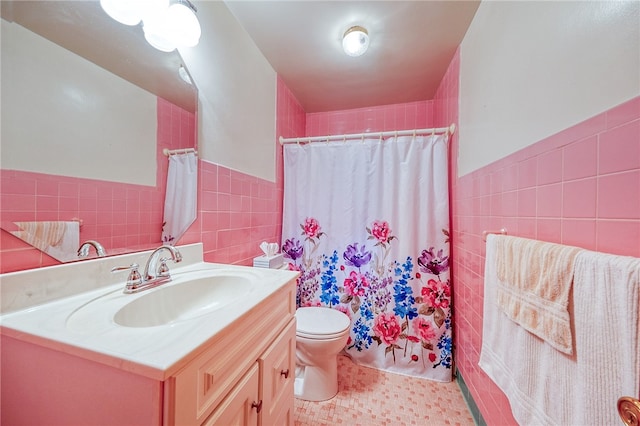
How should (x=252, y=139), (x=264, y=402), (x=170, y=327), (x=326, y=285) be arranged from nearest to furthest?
1. (x=170, y=327)
2. (x=264, y=402)
3. (x=252, y=139)
4. (x=326, y=285)

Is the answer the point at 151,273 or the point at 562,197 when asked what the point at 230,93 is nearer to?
the point at 151,273

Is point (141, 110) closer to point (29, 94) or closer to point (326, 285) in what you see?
point (29, 94)

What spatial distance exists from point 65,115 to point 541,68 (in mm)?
1486

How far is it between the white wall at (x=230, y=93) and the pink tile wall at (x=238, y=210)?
8 cm

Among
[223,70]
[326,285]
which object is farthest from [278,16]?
[326,285]

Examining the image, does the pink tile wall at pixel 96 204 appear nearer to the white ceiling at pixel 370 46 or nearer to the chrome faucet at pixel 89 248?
the chrome faucet at pixel 89 248

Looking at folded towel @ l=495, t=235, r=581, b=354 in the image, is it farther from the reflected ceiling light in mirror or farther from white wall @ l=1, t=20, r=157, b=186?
the reflected ceiling light in mirror

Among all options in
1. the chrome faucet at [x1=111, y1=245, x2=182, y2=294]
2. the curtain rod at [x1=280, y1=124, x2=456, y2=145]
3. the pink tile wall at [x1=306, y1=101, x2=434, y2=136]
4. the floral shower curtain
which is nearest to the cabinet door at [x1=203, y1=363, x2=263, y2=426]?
the chrome faucet at [x1=111, y1=245, x2=182, y2=294]

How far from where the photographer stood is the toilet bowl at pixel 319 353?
123 cm

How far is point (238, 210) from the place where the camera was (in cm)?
130

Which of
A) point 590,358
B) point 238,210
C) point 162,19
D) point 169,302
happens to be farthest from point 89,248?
point 590,358

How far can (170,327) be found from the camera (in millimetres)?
484

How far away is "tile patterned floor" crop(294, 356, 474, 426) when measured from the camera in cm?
117

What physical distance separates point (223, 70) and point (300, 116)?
1.12m
